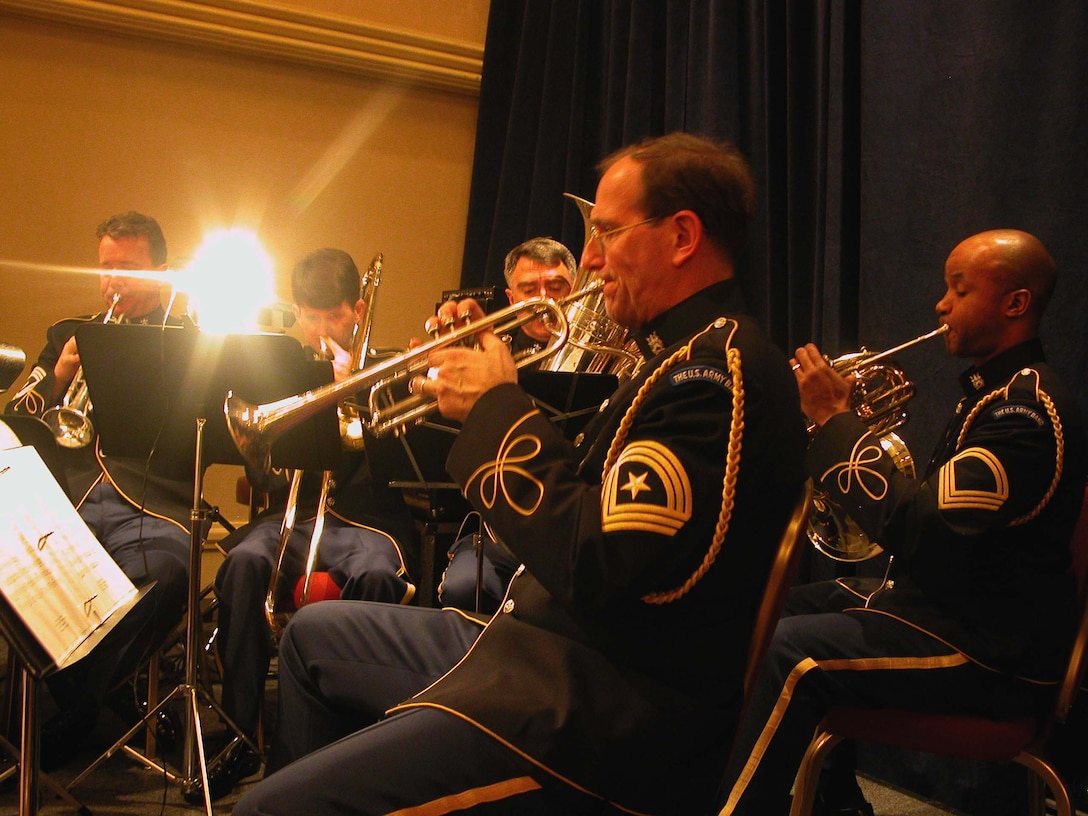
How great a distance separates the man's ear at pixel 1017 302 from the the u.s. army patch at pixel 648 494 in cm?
138

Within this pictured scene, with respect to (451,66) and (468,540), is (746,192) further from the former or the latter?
(451,66)

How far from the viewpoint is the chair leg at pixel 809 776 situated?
1.88 meters

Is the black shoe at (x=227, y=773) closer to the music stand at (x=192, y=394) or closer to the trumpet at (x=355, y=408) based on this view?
the music stand at (x=192, y=394)

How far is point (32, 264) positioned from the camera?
432 cm

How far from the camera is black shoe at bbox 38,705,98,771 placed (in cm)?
268

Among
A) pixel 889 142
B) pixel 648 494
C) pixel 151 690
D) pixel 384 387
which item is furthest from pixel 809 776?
pixel 889 142

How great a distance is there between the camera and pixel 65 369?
10.1 feet

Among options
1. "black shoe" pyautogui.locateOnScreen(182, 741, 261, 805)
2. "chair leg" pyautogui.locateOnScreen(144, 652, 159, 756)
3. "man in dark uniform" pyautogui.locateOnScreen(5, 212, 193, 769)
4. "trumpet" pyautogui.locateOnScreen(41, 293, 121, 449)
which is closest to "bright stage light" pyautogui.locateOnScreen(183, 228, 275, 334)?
"man in dark uniform" pyautogui.locateOnScreen(5, 212, 193, 769)

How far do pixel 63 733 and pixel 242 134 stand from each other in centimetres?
294

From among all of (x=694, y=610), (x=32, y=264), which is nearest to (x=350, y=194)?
(x=32, y=264)

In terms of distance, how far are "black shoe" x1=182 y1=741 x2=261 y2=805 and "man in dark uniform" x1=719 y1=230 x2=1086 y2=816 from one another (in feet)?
4.14

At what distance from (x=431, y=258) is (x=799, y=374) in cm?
310

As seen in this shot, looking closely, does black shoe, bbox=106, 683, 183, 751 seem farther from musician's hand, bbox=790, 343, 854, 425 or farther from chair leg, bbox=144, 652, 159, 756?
musician's hand, bbox=790, 343, 854, 425

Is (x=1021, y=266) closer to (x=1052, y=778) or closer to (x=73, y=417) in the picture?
(x=1052, y=778)
